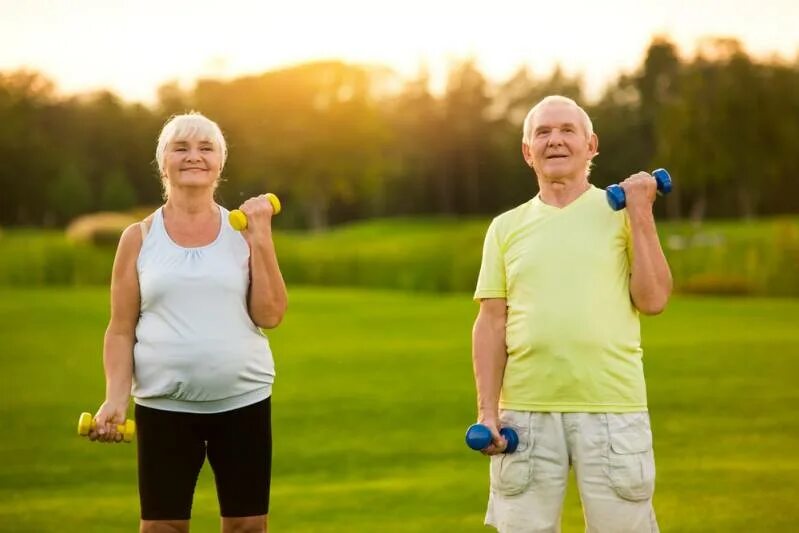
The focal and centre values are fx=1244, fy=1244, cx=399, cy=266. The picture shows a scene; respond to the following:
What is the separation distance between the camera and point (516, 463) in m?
3.22

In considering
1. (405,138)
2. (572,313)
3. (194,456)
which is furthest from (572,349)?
(405,138)

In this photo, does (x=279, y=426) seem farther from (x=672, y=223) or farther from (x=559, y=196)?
(x=672, y=223)

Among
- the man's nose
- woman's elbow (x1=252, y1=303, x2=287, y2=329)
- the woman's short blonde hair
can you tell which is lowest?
woman's elbow (x1=252, y1=303, x2=287, y2=329)

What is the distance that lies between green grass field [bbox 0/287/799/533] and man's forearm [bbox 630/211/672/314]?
2.92 metres

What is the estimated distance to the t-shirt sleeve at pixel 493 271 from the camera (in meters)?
3.31

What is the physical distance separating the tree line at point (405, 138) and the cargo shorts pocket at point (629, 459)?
2169 centimetres

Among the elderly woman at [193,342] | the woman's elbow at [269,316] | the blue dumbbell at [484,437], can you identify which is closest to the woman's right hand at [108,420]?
the elderly woman at [193,342]

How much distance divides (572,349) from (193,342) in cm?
100

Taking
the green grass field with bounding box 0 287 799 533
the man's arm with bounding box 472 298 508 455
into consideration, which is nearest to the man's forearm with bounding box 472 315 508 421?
the man's arm with bounding box 472 298 508 455

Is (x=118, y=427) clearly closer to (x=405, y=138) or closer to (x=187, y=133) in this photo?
(x=187, y=133)

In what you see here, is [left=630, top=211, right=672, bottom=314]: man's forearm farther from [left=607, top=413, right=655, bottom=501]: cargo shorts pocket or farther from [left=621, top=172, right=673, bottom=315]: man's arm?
[left=607, top=413, right=655, bottom=501]: cargo shorts pocket

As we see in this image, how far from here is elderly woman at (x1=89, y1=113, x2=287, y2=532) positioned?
131 inches

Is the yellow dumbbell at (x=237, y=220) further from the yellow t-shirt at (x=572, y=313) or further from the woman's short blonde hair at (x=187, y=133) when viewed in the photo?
the yellow t-shirt at (x=572, y=313)

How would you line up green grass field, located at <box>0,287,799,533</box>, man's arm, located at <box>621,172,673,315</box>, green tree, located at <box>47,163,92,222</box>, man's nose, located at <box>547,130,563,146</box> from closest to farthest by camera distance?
man's arm, located at <box>621,172,673,315</box>, man's nose, located at <box>547,130,563,146</box>, green grass field, located at <box>0,287,799,533</box>, green tree, located at <box>47,163,92,222</box>
